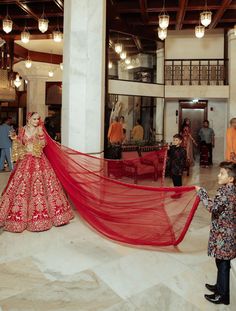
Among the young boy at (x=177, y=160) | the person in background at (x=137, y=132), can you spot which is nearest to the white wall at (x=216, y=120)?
the person in background at (x=137, y=132)

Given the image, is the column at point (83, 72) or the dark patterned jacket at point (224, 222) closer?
the dark patterned jacket at point (224, 222)

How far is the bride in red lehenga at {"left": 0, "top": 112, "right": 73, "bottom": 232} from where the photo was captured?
399 centimetres

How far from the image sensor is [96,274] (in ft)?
9.68

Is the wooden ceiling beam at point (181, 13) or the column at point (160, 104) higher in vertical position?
the wooden ceiling beam at point (181, 13)

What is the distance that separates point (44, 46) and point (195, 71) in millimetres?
5791

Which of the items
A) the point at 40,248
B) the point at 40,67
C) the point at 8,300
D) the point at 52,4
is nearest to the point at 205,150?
the point at 52,4

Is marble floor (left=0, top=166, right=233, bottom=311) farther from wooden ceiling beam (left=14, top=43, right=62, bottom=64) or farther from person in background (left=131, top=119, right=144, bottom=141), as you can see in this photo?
wooden ceiling beam (left=14, top=43, right=62, bottom=64)

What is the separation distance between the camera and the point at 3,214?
4027 millimetres

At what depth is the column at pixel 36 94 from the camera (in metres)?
13.6

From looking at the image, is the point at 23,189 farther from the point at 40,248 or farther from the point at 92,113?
the point at 92,113

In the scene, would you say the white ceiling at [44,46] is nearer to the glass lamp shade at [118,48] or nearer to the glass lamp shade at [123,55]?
the glass lamp shade at [123,55]

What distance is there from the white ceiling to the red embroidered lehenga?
8.20 metres

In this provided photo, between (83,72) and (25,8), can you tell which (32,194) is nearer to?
(83,72)

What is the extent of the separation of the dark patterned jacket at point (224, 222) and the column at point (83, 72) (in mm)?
2773
